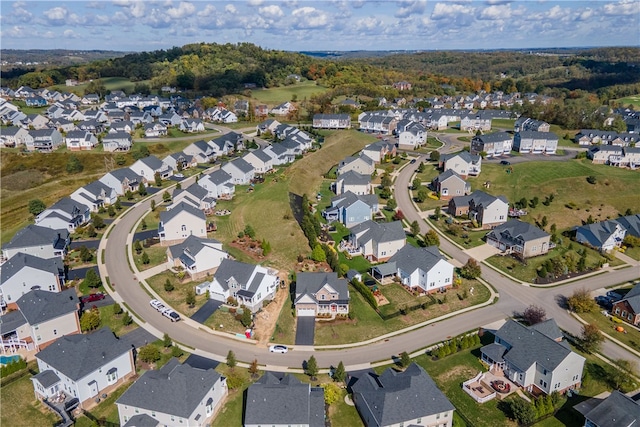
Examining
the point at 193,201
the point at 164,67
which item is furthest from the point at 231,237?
the point at 164,67

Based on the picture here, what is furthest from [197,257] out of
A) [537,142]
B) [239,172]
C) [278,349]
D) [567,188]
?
[537,142]

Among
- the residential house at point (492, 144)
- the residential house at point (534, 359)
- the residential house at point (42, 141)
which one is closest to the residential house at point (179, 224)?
the residential house at point (534, 359)

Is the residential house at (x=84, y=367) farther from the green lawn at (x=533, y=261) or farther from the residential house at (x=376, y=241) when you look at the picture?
the green lawn at (x=533, y=261)

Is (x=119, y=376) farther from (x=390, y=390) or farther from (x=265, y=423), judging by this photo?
(x=390, y=390)

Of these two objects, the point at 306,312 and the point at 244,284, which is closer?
the point at 306,312

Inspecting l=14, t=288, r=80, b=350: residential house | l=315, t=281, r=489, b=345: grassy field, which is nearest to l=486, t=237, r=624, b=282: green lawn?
l=315, t=281, r=489, b=345: grassy field

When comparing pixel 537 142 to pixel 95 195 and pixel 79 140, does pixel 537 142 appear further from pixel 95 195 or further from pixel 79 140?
pixel 79 140
